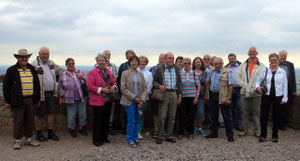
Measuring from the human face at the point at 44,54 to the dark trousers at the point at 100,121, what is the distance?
1758 mm

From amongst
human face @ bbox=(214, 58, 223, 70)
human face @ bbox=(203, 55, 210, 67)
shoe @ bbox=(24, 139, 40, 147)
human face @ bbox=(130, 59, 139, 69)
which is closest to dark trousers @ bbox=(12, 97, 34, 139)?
shoe @ bbox=(24, 139, 40, 147)

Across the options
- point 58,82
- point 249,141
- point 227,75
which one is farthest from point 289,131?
point 58,82

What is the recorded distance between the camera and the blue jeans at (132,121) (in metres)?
5.44

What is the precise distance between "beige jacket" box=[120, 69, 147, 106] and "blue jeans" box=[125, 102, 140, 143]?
15cm

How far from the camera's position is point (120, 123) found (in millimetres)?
7020

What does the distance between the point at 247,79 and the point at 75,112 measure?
15.3ft

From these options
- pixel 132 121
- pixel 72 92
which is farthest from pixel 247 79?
pixel 72 92

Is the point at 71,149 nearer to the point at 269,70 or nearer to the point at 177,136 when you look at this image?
the point at 177,136

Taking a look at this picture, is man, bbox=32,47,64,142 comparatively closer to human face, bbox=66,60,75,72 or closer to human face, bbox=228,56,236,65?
human face, bbox=66,60,75,72

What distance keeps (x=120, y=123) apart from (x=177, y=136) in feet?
5.74

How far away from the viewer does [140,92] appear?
5.54 meters

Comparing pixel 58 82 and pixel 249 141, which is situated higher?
pixel 58 82

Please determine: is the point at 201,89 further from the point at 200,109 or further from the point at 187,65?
the point at 187,65

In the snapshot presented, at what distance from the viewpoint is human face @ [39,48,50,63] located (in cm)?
577
